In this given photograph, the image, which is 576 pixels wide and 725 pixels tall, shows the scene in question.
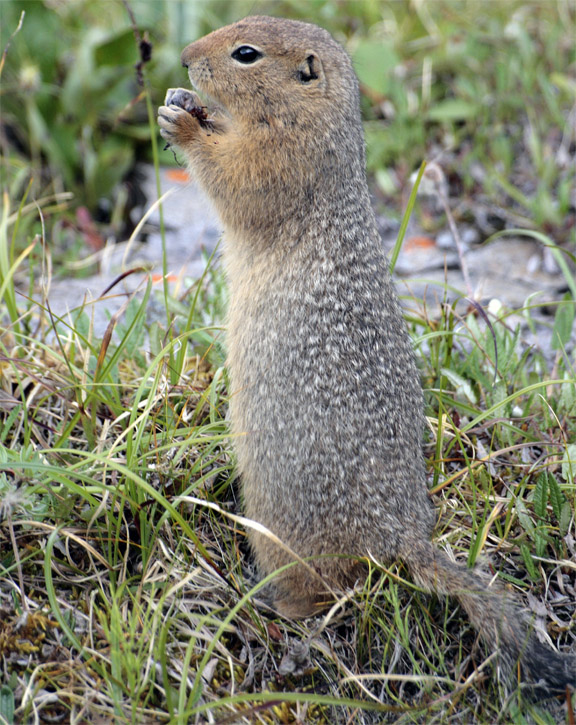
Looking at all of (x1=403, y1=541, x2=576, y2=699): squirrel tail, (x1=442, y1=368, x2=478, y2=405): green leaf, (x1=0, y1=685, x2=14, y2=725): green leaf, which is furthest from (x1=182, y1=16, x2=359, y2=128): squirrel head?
(x1=0, y1=685, x2=14, y2=725): green leaf

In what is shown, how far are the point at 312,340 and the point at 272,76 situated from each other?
1.34 meters

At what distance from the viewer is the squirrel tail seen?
9.14ft

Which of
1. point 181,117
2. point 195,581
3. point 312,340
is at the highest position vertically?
point 181,117

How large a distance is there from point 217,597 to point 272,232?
5.41 feet

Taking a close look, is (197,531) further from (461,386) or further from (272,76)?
(272,76)

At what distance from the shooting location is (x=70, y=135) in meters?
6.06

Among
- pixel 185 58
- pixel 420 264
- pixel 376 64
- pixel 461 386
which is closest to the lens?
pixel 185 58

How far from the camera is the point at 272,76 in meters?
3.51

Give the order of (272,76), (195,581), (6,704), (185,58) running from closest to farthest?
(6,704) → (195,581) → (272,76) → (185,58)

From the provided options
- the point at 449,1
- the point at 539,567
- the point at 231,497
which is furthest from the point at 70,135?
the point at 539,567

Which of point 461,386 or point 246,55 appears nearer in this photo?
point 246,55

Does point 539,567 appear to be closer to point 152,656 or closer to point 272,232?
point 152,656

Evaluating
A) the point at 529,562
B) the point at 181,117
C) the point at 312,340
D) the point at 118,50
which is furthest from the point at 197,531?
the point at 118,50

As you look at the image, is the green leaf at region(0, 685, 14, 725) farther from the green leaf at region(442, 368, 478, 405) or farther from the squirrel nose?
the squirrel nose
